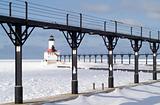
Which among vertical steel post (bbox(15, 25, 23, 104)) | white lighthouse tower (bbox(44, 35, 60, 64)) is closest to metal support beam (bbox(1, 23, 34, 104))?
vertical steel post (bbox(15, 25, 23, 104))

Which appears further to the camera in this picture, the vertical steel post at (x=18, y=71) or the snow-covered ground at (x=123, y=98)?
the snow-covered ground at (x=123, y=98)

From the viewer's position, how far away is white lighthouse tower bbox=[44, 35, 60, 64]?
8231 centimetres

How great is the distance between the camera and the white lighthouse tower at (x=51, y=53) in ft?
270

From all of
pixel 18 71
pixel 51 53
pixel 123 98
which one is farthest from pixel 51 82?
pixel 51 53

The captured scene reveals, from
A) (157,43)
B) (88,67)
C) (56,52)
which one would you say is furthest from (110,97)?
(56,52)

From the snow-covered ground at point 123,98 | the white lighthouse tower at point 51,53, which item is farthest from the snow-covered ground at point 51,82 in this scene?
the white lighthouse tower at point 51,53

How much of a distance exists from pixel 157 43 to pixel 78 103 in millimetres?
21106

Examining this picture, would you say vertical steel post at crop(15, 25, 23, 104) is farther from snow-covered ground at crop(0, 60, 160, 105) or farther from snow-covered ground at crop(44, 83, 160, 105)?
snow-covered ground at crop(0, 60, 160, 105)

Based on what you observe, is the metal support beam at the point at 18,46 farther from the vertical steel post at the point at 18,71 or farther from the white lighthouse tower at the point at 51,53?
the white lighthouse tower at the point at 51,53

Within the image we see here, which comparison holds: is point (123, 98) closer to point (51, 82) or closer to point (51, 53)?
point (51, 82)

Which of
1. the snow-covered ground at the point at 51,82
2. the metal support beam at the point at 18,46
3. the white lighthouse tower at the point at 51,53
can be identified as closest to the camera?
the metal support beam at the point at 18,46

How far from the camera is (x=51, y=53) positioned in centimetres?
8206

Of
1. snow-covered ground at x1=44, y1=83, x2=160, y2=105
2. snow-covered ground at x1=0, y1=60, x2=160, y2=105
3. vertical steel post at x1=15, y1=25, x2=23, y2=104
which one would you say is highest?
vertical steel post at x1=15, y1=25, x2=23, y2=104

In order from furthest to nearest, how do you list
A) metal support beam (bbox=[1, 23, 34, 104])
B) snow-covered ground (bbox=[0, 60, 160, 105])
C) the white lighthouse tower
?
the white lighthouse tower
snow-covered ground (bbox=[0, 60, 160, 105])
metal support beam (bbox=[1, 23, 34, 104])
